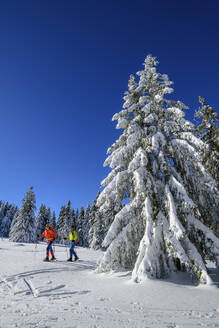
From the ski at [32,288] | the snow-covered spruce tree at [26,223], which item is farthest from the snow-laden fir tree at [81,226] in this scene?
the ski at [32,288]

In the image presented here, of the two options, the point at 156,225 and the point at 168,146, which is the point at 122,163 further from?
the point at 156,225

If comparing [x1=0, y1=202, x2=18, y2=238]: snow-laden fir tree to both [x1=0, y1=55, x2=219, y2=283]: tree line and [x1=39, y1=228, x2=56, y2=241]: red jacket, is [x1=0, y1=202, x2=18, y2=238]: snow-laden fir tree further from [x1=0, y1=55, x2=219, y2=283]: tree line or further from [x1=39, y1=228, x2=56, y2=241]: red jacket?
[x1=0, y1=55, x2=219, y2=283]: tree line

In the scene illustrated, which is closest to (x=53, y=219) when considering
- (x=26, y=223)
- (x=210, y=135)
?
(x=26, y=223)

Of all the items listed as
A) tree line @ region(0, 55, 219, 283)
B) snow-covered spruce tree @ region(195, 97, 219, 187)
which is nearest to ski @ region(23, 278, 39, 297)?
tree line @ region(0, 55, 219, 283)

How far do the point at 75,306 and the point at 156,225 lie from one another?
4.58 m

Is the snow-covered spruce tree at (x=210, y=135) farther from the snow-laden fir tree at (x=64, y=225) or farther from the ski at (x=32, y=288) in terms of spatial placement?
the snow-laden fir tree at (x=64, y=225)

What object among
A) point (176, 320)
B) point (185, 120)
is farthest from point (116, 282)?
point (185, 120)

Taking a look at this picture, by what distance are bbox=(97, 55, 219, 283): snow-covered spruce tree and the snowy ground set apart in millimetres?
874

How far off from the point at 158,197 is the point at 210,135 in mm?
8490

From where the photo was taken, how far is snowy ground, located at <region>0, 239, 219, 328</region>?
3.60 m

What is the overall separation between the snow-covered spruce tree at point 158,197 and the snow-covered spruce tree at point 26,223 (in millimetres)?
31139

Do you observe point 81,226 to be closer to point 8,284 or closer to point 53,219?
point 53,219

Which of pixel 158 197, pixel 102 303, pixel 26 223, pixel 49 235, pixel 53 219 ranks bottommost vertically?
pixel 102 303

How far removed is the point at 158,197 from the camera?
28.7ft
